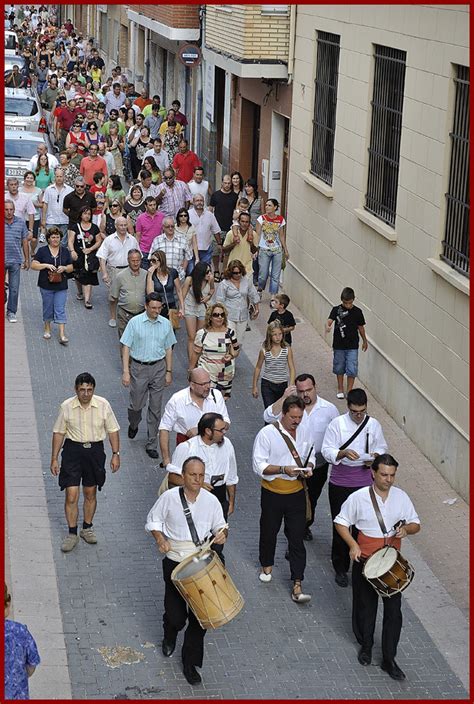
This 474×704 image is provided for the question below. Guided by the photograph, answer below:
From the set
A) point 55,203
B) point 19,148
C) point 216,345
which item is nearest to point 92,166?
point 55,203

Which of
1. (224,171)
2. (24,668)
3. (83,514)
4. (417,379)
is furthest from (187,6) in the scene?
(24,668)

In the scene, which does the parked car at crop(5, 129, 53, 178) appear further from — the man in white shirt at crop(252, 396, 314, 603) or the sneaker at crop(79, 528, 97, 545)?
the man in white shirt at crop(252, 396, 314, 603)

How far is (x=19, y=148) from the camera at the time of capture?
2595cm

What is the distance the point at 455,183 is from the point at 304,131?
709 centimetres

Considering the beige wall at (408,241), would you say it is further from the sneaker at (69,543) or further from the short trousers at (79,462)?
the sneaker at (69,543)

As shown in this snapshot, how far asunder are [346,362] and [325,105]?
16.8 ft

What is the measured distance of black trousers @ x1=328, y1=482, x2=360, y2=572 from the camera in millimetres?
10703

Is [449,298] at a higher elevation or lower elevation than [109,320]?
higher

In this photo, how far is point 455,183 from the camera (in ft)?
43.1

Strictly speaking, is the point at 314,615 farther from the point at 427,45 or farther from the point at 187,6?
the point at 187,6

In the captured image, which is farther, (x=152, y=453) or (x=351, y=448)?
(x=152, y=453)

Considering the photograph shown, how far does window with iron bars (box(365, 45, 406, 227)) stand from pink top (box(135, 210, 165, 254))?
11.7 ft

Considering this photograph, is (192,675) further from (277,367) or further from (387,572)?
(277,367)

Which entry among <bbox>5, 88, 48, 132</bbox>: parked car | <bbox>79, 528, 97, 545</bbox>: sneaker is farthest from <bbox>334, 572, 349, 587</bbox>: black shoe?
<bbox>5, 88, 48, 132</bbox>: parked car
